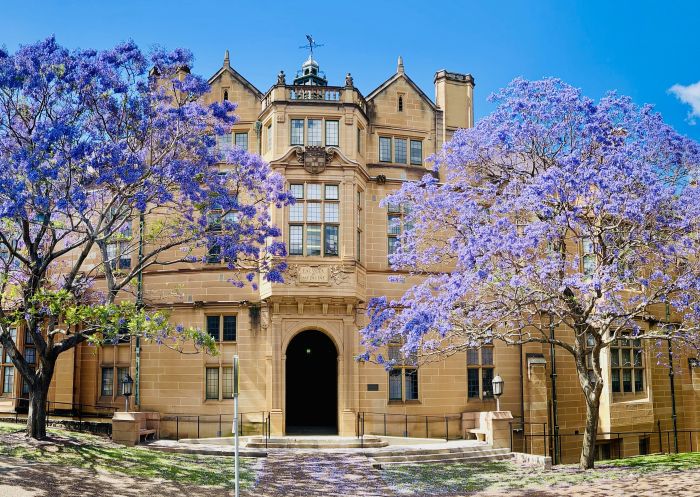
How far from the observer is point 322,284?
87.9 ft

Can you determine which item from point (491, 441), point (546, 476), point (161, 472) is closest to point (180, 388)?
point (161, 472)

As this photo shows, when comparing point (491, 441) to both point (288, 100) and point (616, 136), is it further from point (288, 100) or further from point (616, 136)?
point (288, 100)

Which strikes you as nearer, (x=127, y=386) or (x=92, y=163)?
(x=92, y=163)

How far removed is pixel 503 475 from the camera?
846 inches

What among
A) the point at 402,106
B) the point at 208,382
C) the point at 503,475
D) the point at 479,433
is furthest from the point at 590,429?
the point at 402,106

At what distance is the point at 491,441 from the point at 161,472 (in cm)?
1062

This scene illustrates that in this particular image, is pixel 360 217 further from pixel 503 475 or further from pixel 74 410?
pixel 74 410

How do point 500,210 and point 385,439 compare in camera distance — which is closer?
point 500,210

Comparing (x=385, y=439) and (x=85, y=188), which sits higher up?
(x=85, y=188)

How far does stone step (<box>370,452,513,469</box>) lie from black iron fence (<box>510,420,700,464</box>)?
1.05 m

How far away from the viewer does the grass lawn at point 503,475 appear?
19.8 metres

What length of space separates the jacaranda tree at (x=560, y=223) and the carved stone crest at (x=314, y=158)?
4800 mm

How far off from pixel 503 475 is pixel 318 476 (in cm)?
490

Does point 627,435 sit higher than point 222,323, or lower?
lower
